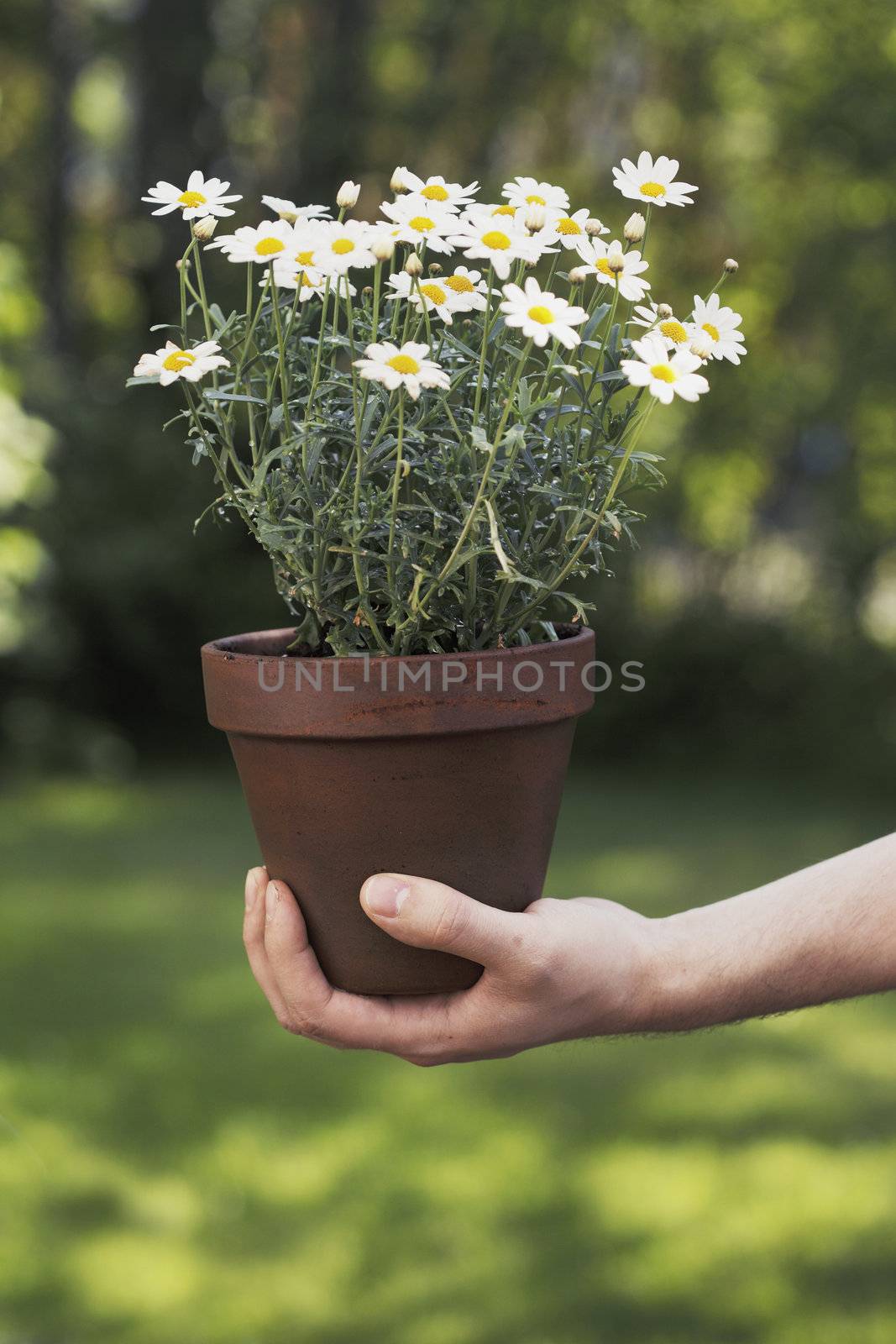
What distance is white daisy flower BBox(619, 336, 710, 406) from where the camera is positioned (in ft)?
4.09

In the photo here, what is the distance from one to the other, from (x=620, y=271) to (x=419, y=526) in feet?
1.06

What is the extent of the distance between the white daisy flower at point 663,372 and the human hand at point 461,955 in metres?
0.53

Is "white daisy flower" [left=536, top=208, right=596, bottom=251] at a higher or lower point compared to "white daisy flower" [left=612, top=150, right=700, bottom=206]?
lower

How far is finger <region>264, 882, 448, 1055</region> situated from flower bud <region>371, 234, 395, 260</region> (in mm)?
663

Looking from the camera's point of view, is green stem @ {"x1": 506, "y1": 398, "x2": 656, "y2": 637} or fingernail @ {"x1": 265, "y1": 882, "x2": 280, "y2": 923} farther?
fingernail @ {"x1": 265, "y1": 882, "x2": 280, "y2": 923}

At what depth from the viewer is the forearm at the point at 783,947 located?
1665 millimetres

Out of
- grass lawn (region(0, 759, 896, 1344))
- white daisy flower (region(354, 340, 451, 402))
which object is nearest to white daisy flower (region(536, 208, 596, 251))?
white daisy flower (region(354, 340, 451, 402))

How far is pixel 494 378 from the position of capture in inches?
57.2

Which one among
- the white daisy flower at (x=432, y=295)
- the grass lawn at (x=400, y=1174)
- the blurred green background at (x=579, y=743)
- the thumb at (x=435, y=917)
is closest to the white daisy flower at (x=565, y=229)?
the white daisy flower at (x=432, y=295)

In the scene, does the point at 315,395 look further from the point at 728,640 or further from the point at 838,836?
the point at 728,640

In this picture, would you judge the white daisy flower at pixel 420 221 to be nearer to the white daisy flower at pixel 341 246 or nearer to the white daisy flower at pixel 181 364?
the white daisy flower at pixel 341 246

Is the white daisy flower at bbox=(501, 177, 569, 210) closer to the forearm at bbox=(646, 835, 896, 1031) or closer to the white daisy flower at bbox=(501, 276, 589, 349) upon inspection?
the white daisy flower at bbox=(501, 276, 589, 349)

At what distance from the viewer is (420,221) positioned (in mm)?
1315

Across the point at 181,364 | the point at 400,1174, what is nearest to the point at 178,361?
the point at 181,364
